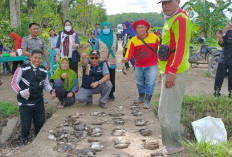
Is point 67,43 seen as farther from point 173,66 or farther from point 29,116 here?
→ point 173,66

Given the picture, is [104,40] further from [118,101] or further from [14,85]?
[14,85]

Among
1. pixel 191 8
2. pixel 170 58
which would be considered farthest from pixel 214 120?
pixel 191 8

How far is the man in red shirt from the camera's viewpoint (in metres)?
5.13

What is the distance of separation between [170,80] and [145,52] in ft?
7.80

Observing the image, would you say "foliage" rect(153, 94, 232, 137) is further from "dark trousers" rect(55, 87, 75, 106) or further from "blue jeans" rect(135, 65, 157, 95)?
"dark trousers" rect(55, 87, 75, 106)

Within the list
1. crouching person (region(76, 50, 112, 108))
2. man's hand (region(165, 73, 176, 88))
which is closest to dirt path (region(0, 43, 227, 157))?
crouching person (region(76, 50, 112, 108))

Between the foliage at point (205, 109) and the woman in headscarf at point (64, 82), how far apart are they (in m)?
1.91

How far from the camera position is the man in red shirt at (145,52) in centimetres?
513

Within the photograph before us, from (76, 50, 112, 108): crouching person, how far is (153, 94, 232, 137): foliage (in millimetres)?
1169

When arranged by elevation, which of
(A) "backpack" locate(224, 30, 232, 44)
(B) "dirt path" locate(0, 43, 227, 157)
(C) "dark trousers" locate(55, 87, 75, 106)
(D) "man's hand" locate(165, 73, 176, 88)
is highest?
(A) "backpack" locate(224, 30, 232, 44)

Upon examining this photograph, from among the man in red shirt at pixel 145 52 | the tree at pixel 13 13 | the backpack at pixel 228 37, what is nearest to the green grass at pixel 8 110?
the man in red shirt at pixel 145 52

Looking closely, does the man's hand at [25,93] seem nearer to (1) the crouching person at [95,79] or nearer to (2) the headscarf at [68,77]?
(2) the headscarf at [68,77]

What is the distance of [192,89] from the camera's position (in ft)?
23.1

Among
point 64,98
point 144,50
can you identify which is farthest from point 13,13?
point 144,50
